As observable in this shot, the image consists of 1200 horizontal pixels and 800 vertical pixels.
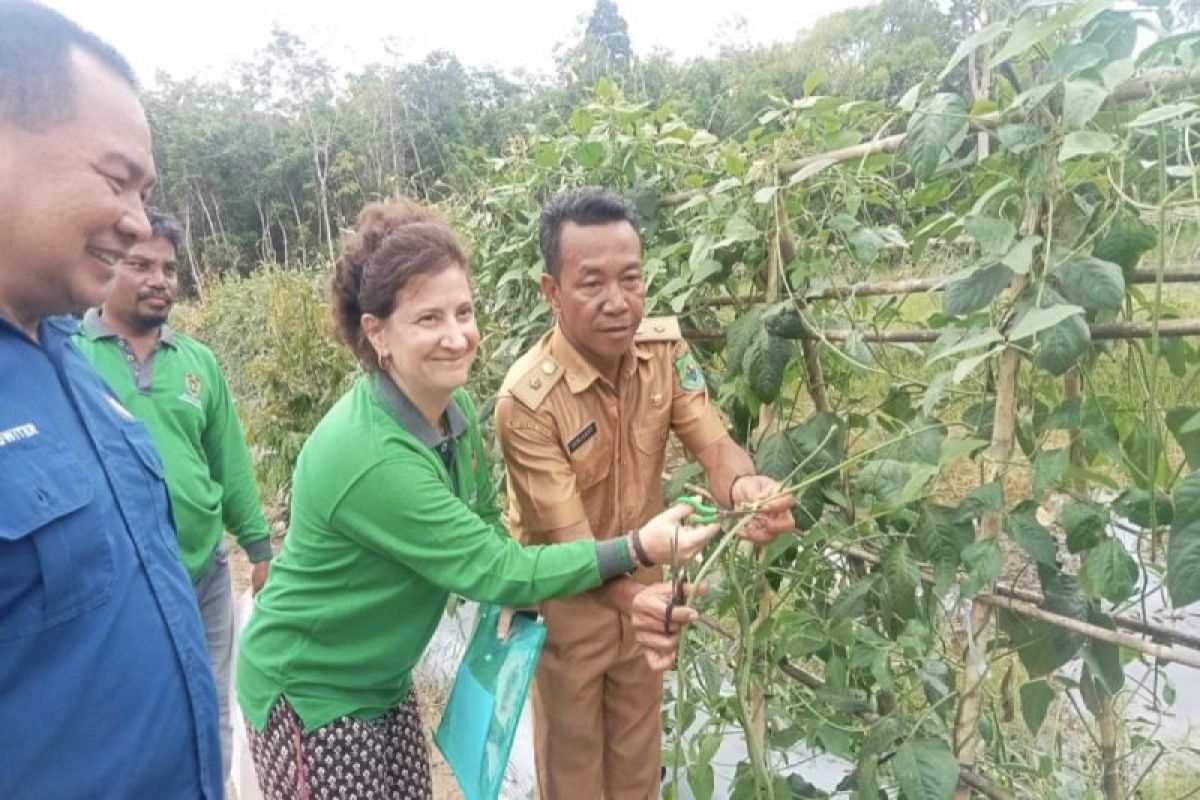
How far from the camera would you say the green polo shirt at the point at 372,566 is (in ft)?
4.50

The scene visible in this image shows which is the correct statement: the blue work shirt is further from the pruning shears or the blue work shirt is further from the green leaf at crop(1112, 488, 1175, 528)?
the green leaf at crop(1112, 488, 1175, 528)

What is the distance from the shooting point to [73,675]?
0.93m

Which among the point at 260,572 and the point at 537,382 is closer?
the point at 537,382

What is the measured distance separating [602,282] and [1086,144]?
83 cm

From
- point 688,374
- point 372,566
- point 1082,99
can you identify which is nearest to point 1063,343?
point 1082,99

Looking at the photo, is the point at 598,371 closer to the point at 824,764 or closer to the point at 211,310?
the point at 824,764

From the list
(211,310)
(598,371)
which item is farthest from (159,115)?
(598,371)

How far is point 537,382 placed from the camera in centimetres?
167

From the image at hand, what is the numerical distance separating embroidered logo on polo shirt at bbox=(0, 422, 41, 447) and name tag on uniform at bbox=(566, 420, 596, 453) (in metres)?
0.93

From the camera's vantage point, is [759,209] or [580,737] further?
[580,737]

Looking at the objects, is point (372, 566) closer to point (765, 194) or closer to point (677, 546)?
point (677, 546)

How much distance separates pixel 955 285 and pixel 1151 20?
14.2 inches

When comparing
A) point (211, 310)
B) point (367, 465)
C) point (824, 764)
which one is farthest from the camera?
point (211, 310)

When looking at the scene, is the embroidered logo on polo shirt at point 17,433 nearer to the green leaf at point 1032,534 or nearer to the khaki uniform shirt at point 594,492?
the khaki uniform shirt at point 594,492
